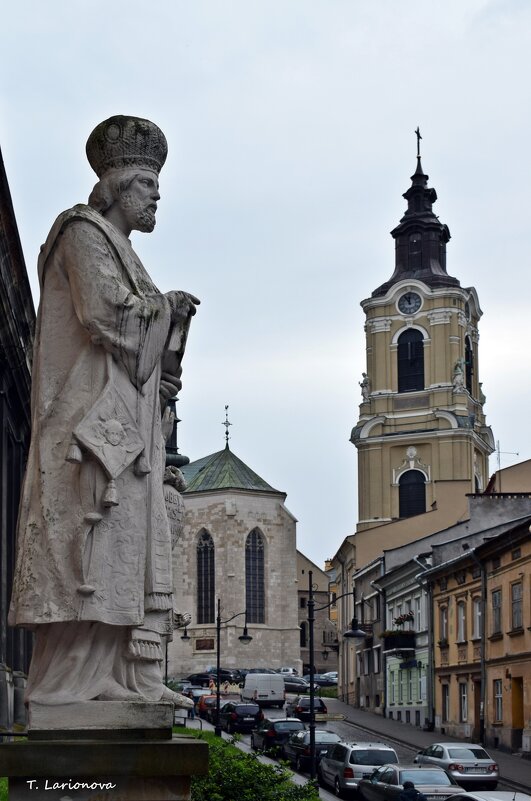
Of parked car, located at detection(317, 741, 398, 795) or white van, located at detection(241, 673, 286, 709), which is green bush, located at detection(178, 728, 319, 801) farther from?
white van, located at detection(241, 673, 286, 709)

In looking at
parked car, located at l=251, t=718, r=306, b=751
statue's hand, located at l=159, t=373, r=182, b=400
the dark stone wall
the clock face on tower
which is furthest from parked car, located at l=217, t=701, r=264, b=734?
the clock face on tower

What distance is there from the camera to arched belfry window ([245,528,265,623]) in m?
112

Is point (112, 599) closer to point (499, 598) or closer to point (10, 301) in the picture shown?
point (10, 301)

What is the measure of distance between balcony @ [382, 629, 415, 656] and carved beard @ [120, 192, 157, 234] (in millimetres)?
56230

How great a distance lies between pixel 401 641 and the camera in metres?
61.6

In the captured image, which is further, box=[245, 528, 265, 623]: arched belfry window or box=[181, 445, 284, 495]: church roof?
box=[181, 445, 284, 495]: church roof

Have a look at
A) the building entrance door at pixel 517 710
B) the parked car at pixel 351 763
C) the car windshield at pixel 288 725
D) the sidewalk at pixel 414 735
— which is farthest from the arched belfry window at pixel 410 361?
the parked car at pixel 351 763

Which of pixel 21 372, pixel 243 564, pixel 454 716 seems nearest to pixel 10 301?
pixel 21 372

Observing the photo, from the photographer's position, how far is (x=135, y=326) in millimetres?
5852

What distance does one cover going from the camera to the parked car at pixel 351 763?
32.0 meters

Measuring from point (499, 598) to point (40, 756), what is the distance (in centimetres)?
4285

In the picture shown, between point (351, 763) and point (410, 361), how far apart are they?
70.0m

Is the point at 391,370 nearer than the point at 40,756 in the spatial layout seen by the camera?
No

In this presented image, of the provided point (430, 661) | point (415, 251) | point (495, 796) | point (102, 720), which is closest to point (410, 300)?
point (415, 251)
